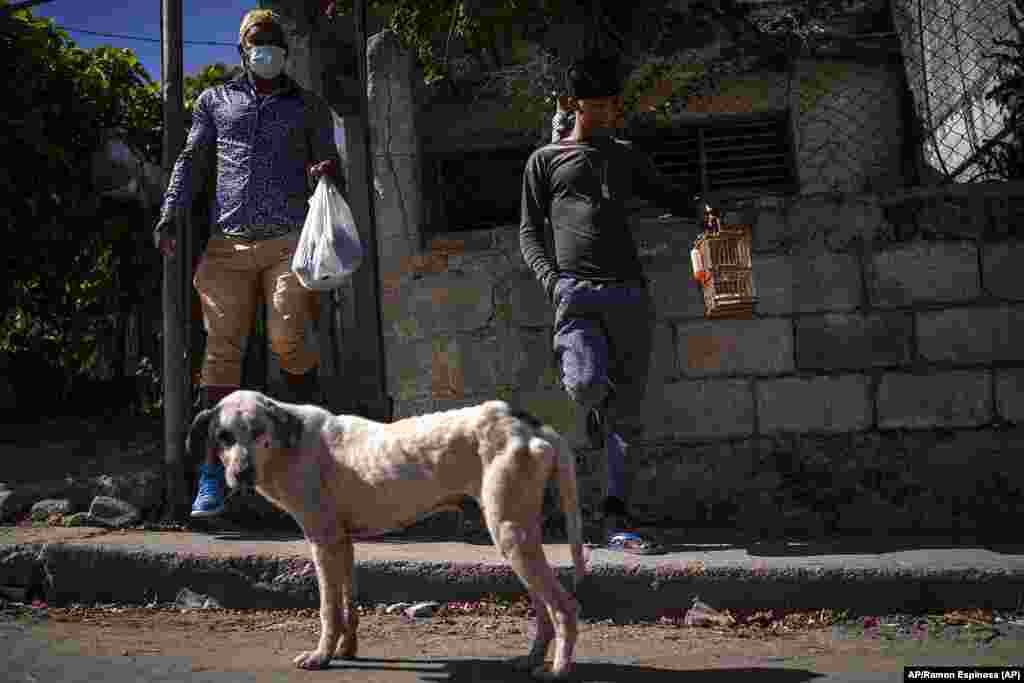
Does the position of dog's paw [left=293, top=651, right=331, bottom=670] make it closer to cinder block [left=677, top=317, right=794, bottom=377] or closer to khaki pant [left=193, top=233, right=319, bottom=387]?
khaki pant [left=193, top=233, right=319, bottom=387]

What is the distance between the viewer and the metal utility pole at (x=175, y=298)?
4.82 metres

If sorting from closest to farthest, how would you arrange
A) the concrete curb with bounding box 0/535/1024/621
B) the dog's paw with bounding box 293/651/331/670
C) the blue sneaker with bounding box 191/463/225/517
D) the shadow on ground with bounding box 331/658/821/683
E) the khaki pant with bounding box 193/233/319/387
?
the shadow on ground with bounding box 331/658/821/683 < the dog's paw with bounding box 293/651/331/670 < the concrete curb with bounding box 0/535/1024/621 < the blue sneaker with bounding box 191/463/225/517 < the khaki pant with bounding box 193/233/319/387

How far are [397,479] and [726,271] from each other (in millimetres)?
1741

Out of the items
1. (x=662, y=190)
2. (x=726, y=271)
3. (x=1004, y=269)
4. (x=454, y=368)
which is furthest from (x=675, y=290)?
(x=1004, y=269)

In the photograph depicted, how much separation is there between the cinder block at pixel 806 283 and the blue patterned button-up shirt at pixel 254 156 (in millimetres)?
2187

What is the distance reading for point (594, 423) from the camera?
413cm

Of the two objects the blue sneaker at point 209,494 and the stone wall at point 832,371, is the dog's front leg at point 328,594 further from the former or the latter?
the stone wall at point 832,371

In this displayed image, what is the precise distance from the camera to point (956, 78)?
5.62m

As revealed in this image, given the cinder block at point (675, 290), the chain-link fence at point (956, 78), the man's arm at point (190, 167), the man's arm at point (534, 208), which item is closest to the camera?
the man's arm at point (534, 208)

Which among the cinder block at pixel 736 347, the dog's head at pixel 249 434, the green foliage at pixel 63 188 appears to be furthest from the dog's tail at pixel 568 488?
the green foliage at pixel 63 188

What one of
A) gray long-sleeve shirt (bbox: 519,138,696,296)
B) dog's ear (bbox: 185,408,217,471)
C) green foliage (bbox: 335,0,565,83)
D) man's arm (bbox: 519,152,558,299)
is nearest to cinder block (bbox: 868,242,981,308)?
gray long-sleeve shirt (bbox: 519,138,696,296)

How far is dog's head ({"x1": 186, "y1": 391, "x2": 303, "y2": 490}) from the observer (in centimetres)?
291

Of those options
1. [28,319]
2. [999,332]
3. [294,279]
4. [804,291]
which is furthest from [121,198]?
[999,332]

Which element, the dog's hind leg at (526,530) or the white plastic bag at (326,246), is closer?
the dog's hind leg at (526,530)
